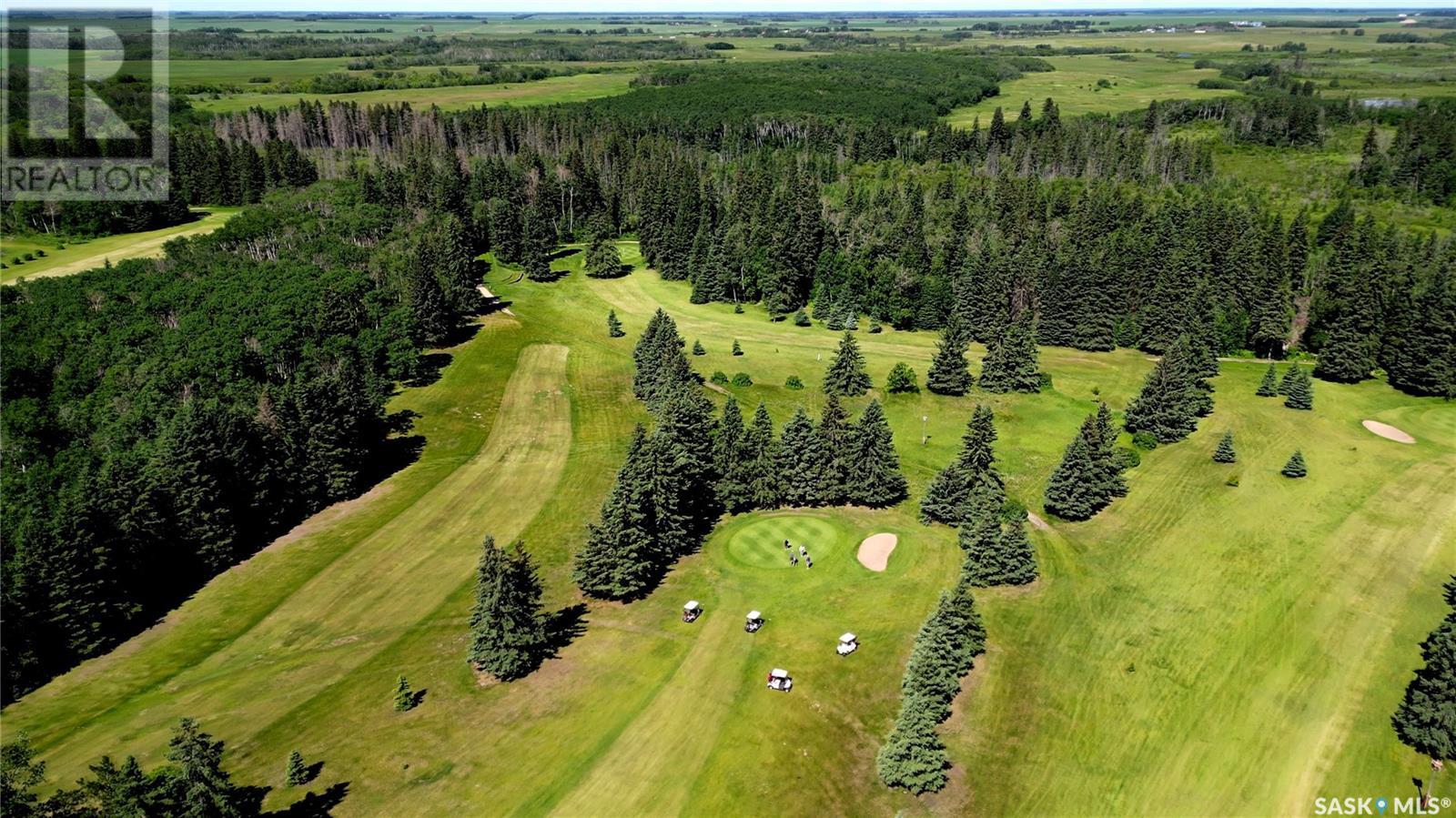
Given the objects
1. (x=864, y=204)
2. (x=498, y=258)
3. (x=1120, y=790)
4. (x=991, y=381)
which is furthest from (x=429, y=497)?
(x=864, y=204)

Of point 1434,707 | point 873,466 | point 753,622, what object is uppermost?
point 873,466

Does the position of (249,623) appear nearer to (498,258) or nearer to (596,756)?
(596,756)

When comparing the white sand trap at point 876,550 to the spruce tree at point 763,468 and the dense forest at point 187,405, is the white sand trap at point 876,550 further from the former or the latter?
the dense forest at point 187,405

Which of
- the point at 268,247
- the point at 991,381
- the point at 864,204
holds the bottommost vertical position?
the point at 991,381

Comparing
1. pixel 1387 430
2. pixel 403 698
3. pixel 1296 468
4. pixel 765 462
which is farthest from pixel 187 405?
pixel 1387 430

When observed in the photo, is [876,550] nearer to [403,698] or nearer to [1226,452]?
[403,698]

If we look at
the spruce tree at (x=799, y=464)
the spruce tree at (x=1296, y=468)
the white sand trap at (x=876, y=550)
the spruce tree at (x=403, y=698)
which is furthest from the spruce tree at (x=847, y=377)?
the spruce tree at (x=403, y=698)

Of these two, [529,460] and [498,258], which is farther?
[498,258]
